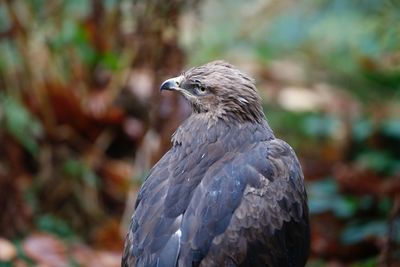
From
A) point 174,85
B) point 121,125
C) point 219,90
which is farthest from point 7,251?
point 219,90

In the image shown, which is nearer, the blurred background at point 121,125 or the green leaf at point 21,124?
the blurred background at point 121,125

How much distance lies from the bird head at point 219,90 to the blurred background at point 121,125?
7.54 feet

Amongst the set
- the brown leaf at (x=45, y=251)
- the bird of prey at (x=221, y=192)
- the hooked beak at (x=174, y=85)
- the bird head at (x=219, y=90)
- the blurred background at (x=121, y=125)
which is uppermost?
the blurred background at (x=121, y=125)

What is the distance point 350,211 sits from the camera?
10227 mm

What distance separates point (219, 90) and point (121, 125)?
4289mm

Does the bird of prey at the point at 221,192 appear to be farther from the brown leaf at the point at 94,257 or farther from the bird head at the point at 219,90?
the brown leaf at the point at 94,257

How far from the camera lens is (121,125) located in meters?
11.0

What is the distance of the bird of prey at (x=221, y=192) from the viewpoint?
6.16 meters

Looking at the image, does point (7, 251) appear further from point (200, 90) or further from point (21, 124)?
point (200, 90)

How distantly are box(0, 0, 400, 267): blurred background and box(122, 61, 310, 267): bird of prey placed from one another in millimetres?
2356

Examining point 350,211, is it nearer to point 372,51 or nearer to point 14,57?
point 372,51

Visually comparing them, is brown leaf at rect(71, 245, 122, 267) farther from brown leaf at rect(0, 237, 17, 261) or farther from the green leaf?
the green leaf

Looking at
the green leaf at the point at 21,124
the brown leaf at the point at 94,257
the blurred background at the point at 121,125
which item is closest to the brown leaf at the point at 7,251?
the blurred background at the point at 121,125

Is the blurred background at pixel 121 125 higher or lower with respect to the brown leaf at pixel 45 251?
higher
